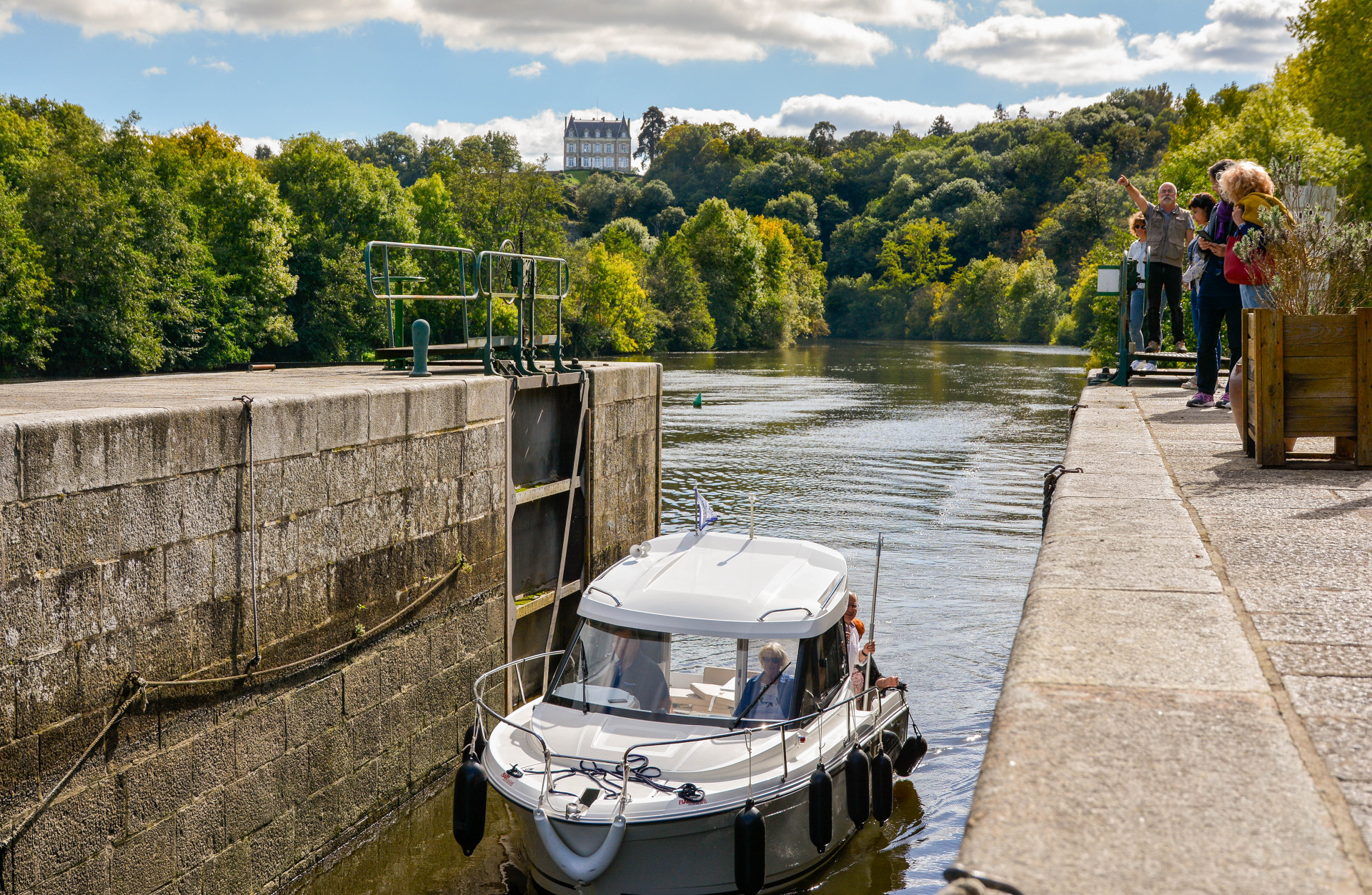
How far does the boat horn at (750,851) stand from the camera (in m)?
7.13

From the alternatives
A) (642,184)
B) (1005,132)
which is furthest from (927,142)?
(642,184)

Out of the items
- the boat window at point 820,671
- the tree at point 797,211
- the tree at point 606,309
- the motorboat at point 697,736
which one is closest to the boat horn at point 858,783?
the motorboat at point 697,736

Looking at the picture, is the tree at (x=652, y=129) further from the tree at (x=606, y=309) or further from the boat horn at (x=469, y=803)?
the boat horn at (x=469, y=803)

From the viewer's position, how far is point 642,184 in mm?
133500

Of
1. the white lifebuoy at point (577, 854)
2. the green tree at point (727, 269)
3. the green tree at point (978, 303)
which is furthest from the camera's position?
the green tree at point (978, 303)

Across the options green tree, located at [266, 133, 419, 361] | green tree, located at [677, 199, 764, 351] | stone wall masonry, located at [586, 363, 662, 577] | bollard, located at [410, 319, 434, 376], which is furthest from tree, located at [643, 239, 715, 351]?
bollard, located at [410, 319, 434, 376]

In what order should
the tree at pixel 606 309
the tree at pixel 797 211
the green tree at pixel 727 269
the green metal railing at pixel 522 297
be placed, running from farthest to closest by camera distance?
the tree at pixel 797 211, the green tree at pixel 727 269, the tree at pixel 606 309, the green metal railing at pixel 522 297

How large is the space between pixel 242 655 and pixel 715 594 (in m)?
3.32

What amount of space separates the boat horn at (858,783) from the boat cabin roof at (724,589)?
36.9 inches

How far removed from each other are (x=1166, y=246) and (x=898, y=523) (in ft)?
33.0

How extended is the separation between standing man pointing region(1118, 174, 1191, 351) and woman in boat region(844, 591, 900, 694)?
5612 mm

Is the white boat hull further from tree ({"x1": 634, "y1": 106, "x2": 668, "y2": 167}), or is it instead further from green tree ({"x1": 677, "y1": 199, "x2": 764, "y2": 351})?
tree ({"x1": 634, "y1": 106, "x2": 668, "y2": 167})

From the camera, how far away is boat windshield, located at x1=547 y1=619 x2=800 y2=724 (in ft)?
27.1

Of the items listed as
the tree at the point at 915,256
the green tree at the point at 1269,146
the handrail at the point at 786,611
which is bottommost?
the handrail at the point at 786,611
